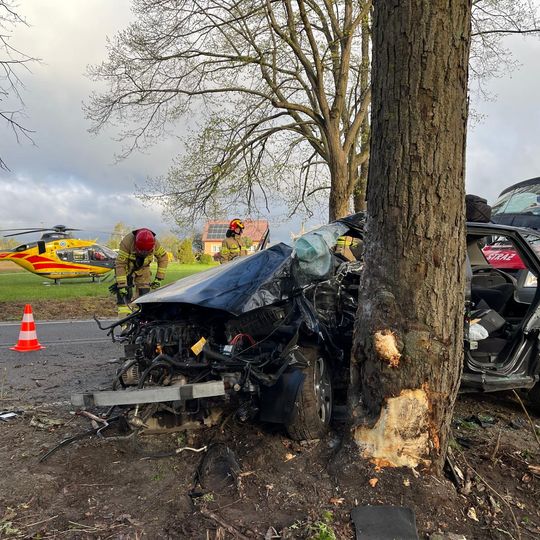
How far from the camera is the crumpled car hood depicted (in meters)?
3.46

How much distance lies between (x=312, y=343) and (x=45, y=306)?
12.6m

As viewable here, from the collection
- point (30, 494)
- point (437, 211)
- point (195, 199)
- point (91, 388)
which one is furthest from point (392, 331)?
point (195, 199)

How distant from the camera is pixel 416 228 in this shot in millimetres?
2799

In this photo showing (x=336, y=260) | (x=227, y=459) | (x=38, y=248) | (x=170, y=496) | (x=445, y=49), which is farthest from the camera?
(x=38, y=248)

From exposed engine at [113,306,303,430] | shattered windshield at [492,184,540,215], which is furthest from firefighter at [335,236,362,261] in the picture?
shattered windshield at [492,184,540,215]

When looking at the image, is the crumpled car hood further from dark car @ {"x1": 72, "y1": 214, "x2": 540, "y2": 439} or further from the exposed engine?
the exposed engine

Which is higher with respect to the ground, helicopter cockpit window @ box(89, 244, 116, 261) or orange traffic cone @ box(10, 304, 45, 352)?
helicopter cockpit window @ box(89, 244, 116, 261)

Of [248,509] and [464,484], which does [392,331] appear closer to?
[464,484]

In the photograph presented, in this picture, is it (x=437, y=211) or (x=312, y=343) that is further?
(x=312, y=343)

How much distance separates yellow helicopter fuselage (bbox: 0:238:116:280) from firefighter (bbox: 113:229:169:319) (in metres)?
18.7

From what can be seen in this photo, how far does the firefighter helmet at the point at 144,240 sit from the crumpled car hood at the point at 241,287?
3128mm

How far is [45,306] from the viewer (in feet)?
46.9

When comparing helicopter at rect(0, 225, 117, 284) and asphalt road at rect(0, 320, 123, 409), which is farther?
helicopter at rect(0, 225, 117, 284)

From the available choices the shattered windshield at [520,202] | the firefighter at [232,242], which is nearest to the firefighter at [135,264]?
the firefighter at [232,242]
